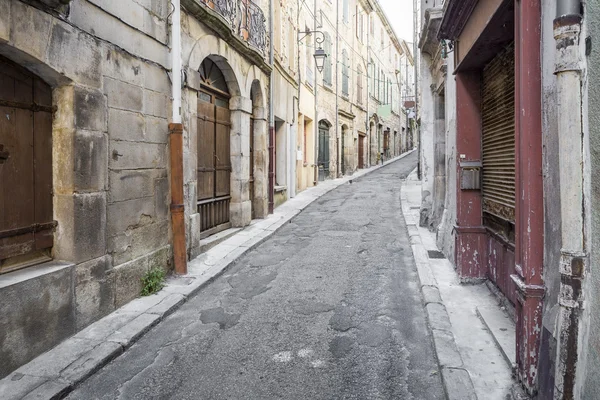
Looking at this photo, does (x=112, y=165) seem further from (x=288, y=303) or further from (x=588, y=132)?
(x=588, y=132)

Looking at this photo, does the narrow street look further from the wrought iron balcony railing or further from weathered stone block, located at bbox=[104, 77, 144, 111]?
the wrought iron balcony railing

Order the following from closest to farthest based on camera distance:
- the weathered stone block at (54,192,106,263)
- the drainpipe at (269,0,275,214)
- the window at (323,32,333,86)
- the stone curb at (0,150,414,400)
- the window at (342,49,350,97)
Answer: the stone curb at (0,150,414,400) < the weathered stone block at (54,192,106,263) < the drainpipe at (269,0,275,214) < the window at (323,32,333,86) < the window at (342,49,350,97)

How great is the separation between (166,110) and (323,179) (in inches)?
547

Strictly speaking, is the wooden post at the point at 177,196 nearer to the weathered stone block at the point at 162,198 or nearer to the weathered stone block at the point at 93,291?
the weathered stone block at the point at 162,198

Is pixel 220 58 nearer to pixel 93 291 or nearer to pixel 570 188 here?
pixel 93 291

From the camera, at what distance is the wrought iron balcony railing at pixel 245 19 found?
767 centimetres

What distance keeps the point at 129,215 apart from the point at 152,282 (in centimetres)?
83

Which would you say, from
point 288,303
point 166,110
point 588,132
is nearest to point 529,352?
point 588,132

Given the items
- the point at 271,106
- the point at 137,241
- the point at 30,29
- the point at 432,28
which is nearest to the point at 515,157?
the point at 30,29

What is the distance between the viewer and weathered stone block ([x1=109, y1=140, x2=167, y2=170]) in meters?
4.50

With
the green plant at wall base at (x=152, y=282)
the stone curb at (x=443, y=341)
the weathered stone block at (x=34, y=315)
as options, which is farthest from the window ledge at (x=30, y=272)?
the stone curb at (x=443, y=341)

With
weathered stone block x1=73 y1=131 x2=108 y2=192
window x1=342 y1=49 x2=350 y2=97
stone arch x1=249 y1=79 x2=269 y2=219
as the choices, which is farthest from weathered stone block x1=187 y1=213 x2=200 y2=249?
window x1=342 y1=49 x2=350 y2=97

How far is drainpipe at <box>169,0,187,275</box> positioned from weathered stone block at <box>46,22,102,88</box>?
1.47 m

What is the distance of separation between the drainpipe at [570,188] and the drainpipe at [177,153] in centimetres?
433
